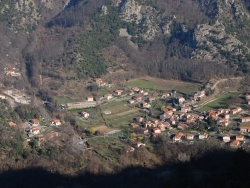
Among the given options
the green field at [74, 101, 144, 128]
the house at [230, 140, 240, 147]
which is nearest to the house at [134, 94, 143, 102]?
the green field at [74, 101, 144, 128]

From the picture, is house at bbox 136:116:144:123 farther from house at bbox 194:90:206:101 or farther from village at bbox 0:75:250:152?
house at bbox 194:90:206:101

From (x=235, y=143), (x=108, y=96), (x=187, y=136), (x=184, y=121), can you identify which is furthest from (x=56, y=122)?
(x=235, y=143)

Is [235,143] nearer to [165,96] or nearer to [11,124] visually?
[165,96]

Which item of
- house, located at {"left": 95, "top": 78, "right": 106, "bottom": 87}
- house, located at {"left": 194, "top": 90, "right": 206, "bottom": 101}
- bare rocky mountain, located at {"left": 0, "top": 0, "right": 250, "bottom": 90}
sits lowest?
house, located at {"left": 194, "top": 90, "right": 206, "bottom": 101}

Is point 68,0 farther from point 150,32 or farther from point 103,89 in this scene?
point 103,89

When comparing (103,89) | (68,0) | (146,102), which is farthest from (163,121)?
(68,0)
